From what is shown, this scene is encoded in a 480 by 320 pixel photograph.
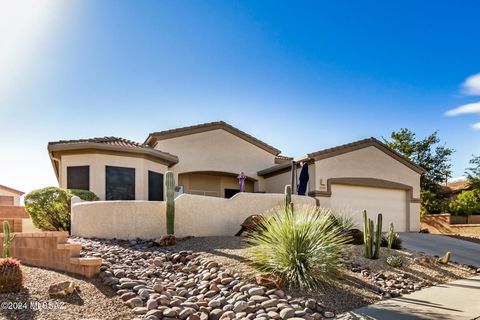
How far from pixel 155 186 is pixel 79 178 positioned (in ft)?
11.6

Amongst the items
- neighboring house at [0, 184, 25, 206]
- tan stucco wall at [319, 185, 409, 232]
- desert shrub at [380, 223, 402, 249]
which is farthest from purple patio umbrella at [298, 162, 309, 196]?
neighboring house at [0, 184, 25, 206]

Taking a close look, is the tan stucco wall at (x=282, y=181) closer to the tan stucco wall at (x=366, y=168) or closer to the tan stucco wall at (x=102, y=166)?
the tan stucco wall at (x=366, y=168)

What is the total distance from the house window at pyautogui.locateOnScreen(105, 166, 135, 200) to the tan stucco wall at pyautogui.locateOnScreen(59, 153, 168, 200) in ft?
0.60

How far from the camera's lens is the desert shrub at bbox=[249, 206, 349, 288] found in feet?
29.6

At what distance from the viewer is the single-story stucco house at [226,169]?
17453 millimetres

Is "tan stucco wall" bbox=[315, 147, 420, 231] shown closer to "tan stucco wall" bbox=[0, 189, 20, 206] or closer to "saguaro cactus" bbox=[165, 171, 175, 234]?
"saguaro cactus" bbox=[165, 171, 175, 234]

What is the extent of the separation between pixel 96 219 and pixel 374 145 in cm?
1705

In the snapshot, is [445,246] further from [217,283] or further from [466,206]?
[217,283]

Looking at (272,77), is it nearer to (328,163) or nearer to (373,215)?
(328,163)

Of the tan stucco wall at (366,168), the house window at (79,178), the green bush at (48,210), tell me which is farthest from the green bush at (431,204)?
the green bush at (48,210)

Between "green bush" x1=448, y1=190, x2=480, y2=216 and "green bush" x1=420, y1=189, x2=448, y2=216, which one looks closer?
"green bush" x1=448, y1=190, x2=480, y2=216

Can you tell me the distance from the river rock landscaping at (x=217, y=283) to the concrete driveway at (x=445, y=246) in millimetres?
4373

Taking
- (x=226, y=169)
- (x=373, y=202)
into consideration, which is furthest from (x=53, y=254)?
(x=373, y=202)

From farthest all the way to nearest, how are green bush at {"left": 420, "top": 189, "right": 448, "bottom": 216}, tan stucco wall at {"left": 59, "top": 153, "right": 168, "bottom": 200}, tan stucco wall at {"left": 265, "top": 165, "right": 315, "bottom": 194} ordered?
green bush at {"left": 420, "top": 189, "right": 448, "bottom": 216}, tan stucco wall at {"left": 265, "top": 165, "right": 315, "bottom": 194}, tan stucco wall at {"left": 59, "top": 153, "right": 168, "bottom": 200}
